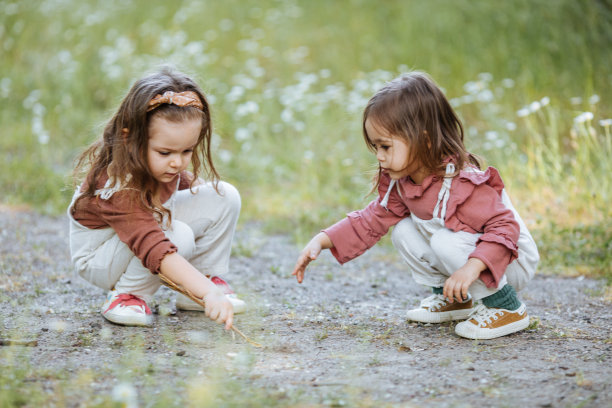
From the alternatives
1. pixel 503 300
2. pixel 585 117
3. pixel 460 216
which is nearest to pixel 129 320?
pixel 460 216

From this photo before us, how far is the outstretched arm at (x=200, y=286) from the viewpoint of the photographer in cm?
229

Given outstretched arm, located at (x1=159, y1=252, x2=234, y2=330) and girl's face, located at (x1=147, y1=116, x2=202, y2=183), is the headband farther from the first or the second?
outstretched arm, located at (x1=159, y1=252, x2=234, y2=330)

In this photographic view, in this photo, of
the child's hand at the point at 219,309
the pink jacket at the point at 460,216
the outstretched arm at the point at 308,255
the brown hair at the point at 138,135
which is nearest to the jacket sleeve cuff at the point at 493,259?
the pink jacket at the point at 460,216

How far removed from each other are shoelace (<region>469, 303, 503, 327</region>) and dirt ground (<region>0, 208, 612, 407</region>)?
0.30ft

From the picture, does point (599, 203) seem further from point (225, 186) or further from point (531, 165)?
point (225, 186)

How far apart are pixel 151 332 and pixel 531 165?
2.75m

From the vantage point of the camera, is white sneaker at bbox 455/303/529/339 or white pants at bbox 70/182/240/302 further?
white pants at bbox 70/182/240/302

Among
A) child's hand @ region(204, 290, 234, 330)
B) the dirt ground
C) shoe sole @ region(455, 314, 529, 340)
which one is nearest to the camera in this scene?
the dirt ground

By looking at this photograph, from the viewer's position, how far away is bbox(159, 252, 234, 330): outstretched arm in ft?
7.51

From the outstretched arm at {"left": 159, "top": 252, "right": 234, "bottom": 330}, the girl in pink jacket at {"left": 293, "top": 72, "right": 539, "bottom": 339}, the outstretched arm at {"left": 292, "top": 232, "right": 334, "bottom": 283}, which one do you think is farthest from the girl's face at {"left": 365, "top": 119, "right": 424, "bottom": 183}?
the outstretched arm at {"left": 159, "top": 252, "right": 234, "bottom": 330}

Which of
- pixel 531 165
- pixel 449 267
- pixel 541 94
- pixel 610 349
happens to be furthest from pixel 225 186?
pixel 541 94

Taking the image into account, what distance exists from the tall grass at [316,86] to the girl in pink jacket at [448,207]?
1251 millimetres

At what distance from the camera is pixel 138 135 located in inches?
101

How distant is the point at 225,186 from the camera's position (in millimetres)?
3000
